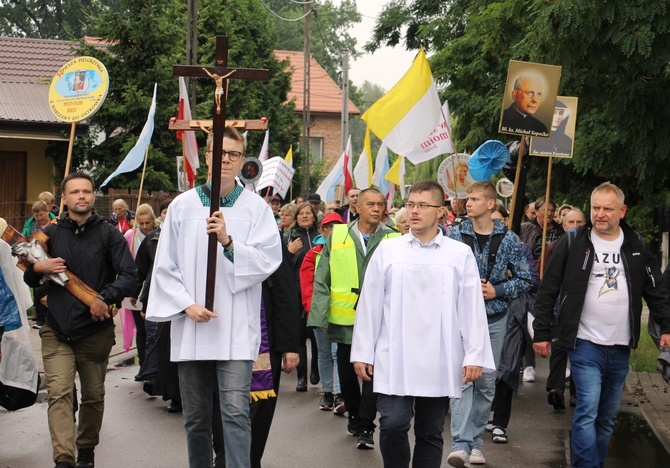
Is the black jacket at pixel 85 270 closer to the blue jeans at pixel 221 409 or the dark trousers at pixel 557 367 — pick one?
the blue jeans at pixel 221 409

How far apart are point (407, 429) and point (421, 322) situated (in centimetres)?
59

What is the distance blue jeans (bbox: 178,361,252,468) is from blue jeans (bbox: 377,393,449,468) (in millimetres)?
762

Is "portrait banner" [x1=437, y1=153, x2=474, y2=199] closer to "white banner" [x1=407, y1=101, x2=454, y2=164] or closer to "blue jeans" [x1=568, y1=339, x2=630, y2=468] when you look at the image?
"white banner" [x1=407, y1=101, x2=454, y2=164]

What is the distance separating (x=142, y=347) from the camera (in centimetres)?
1145

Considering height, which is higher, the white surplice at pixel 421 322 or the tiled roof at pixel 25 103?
the tiled roof at pixel 25 103

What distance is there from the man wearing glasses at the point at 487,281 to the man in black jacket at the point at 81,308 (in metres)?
2.46

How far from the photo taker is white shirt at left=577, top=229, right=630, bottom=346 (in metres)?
7.11

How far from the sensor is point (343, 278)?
8703mm

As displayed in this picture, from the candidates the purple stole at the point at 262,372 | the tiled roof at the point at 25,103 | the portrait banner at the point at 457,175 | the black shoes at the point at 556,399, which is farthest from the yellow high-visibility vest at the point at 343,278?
the tiled roof at the point at 25,103

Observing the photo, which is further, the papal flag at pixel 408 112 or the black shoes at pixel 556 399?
the papal flag at pixel 408 112

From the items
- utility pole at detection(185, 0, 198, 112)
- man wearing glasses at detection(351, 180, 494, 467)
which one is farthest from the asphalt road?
utility pole at detection(185, 0, 198, 112)

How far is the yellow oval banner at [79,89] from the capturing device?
1072 centimetres

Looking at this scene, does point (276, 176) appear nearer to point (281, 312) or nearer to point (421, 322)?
point (281, 312)

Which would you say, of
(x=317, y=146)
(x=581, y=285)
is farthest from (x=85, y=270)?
(x=317, y=146)
